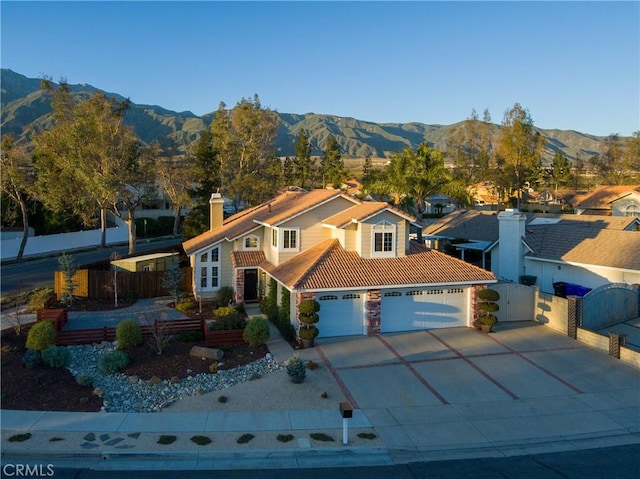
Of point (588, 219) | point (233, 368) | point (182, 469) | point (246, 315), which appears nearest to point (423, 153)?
point (588, 219)

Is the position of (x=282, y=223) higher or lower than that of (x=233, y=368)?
higher

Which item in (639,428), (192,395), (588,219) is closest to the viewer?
(639,428)

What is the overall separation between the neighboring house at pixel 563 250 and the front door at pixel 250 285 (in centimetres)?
1476

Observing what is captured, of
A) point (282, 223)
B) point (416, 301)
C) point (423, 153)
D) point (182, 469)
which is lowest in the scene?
Result: point (182, 469)

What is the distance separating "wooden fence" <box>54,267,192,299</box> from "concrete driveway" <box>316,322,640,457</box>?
12692 millimetres

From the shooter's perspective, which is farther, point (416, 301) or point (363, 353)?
point (416, 301)

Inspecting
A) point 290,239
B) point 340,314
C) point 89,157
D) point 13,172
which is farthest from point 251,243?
point 13,172

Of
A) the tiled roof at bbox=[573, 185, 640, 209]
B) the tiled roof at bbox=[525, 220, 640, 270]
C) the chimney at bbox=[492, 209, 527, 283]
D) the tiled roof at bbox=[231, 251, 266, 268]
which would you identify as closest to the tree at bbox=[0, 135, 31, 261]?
the tiled roof at bbox=[231, 251, 266, 268]

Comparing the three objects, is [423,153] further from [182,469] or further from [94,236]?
[94,236]

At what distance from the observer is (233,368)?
17.1 m

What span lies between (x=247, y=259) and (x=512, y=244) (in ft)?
51.5

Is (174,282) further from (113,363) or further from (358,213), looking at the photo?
(358,213)

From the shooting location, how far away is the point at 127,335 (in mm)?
18250

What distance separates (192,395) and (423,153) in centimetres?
2783
